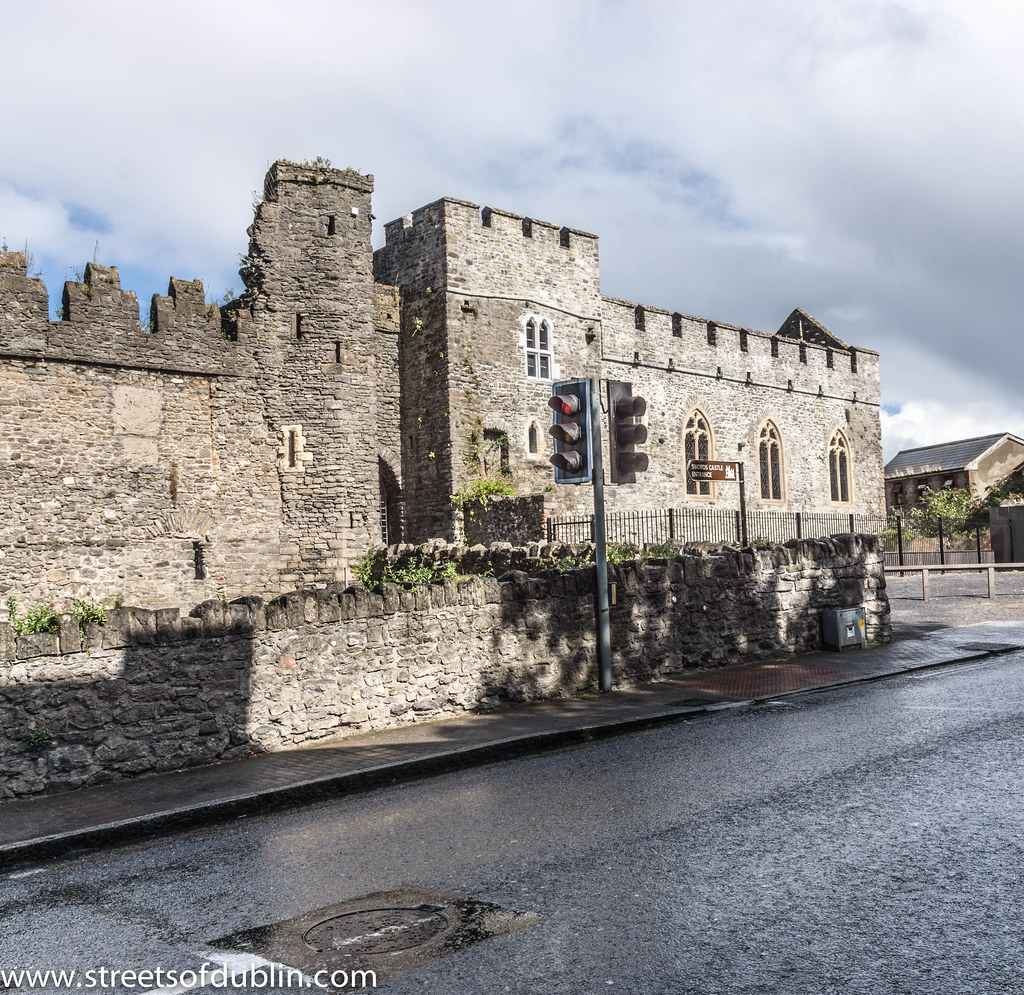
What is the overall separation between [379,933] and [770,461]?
110 feet

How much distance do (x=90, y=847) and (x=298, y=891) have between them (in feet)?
6.77

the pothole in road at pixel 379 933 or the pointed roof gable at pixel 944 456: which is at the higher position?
the pointed roof gable at pixel 944 456

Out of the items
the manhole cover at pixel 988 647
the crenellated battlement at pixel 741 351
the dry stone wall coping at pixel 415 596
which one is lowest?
the manhole cover at pixel 988 647

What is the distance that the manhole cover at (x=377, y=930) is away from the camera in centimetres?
413

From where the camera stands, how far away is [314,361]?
21.4 metres

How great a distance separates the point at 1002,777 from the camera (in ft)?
20.7

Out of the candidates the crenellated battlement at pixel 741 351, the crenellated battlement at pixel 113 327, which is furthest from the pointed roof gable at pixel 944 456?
the crenellated battlement at pixel 113 327

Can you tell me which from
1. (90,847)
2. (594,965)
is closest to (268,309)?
(90,847)

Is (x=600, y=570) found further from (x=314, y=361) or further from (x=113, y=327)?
(x=113, y=327)

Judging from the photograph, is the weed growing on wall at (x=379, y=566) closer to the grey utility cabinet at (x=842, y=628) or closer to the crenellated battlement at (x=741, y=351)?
the grey utility cabinet at (x=842, y=628)

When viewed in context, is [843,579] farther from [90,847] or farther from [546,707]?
[90,847]

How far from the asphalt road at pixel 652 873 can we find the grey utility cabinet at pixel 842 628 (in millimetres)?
5892

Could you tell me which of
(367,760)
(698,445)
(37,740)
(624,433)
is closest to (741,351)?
(698,445)

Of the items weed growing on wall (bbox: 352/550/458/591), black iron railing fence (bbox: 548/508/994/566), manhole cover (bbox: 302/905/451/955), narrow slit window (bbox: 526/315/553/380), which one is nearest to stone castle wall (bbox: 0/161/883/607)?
narrow slit window (bbox: 526/315/553/380)
